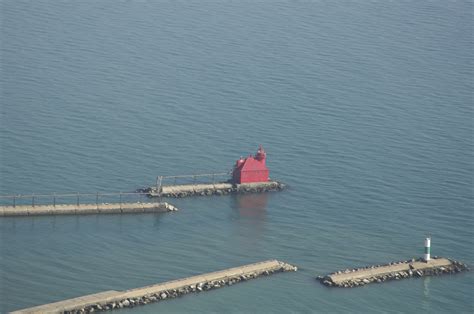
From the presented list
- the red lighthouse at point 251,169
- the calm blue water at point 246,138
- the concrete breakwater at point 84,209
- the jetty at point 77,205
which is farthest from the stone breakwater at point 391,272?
the red lighthouse at point 251,169

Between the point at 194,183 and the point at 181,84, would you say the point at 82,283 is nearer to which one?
the point at 194,183

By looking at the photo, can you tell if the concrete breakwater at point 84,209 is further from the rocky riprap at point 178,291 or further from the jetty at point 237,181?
the rocky riprap at point 178,291

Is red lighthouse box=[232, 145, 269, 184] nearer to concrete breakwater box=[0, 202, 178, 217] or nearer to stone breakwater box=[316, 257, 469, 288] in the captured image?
concrete breakwater box=[0, 202, 178, 217]

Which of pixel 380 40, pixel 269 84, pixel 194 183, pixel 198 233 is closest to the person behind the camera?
pixel 198 233

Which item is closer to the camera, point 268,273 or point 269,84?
point 268,273

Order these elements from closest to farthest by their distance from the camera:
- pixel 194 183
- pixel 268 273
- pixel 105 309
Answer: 1. pixel 105 309
2. pixel 268 273
3. pixel 194 183

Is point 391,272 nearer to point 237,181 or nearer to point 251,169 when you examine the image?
point 251,169

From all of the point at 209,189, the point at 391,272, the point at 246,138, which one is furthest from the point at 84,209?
the point at 391,272

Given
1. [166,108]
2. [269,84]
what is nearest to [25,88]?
[166,108]

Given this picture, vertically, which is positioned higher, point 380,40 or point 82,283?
point 380,40
